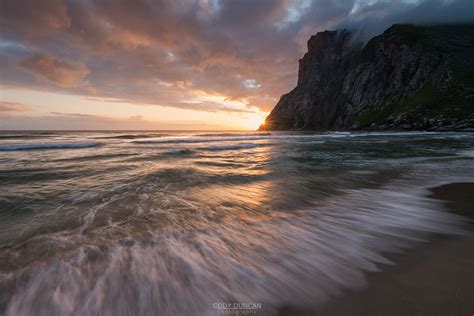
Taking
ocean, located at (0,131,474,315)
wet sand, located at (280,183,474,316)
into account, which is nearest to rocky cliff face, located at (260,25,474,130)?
ocean, located at (0,131,474,315)

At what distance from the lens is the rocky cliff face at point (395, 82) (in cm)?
7494

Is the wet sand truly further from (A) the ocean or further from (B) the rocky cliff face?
(B) the rocky cliff face

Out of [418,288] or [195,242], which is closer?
[418,288]

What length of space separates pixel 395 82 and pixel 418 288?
125651mm

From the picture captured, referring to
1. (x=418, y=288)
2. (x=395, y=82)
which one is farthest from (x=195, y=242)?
(x=395, y=82)

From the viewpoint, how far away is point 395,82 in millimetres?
98625

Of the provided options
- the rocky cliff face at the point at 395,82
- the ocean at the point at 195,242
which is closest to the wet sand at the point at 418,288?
the ocean at the point at 195,242

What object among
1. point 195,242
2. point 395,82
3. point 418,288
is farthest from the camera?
point 395,82

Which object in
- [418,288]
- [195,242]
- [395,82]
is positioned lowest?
[195,242]

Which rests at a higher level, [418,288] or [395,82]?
[395,82]

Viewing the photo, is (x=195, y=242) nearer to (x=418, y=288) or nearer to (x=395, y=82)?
(x=418, y=288)

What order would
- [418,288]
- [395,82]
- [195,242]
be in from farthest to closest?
[395,82] → [195,242] → [418,288]

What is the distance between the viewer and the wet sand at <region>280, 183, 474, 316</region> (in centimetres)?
231

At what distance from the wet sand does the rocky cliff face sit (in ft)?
288
